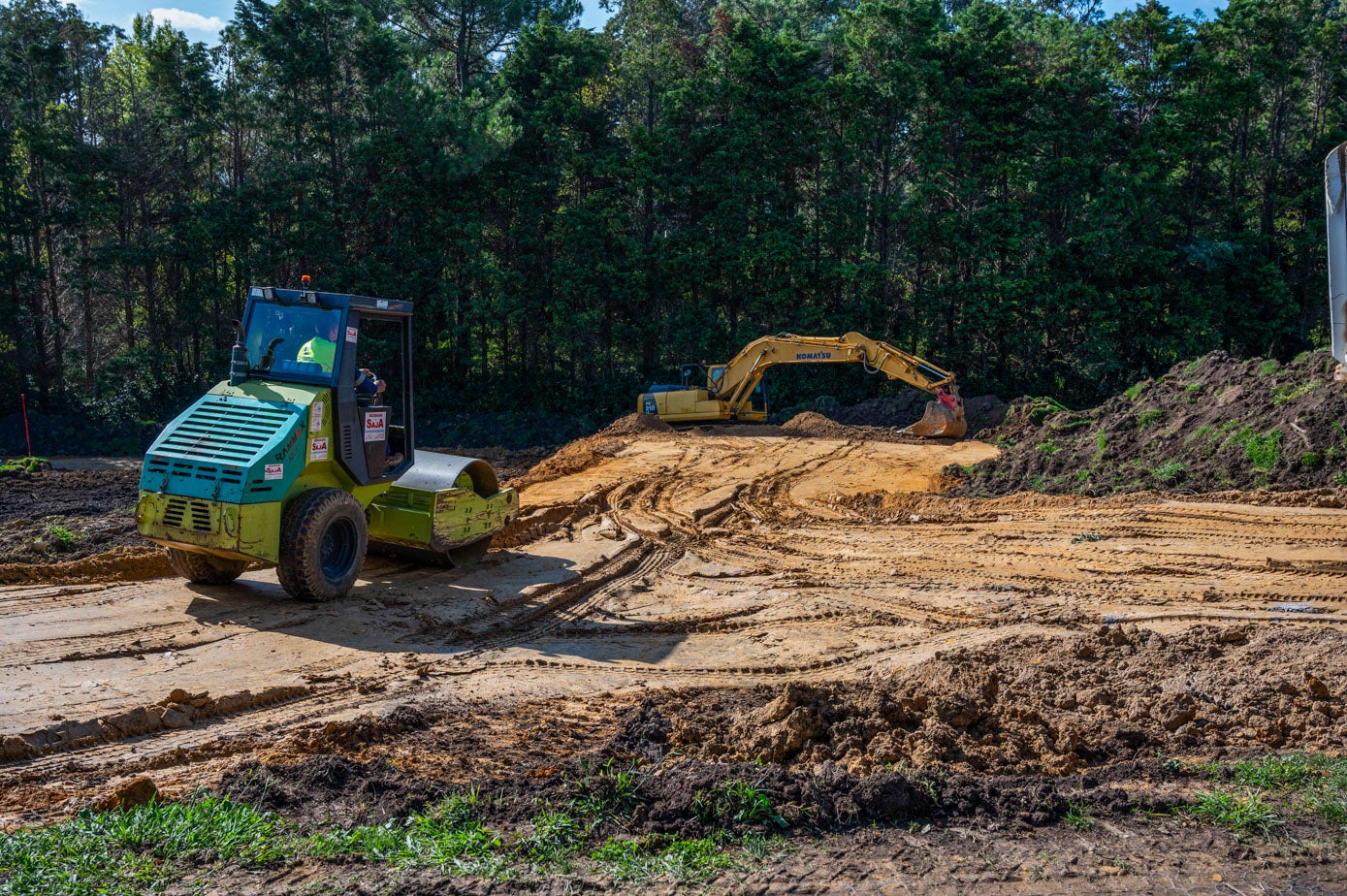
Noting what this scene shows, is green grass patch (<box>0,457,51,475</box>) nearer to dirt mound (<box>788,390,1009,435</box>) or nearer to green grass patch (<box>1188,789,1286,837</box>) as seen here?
dirt mound (<box>788,390,1009,435</box>)

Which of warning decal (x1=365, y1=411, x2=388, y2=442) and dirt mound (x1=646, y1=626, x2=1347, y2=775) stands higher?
warning decal (x1=365, y1=411, x2=388, y2=442)

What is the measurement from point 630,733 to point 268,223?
2699cm

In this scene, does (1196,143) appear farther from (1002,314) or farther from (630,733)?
(630,733)

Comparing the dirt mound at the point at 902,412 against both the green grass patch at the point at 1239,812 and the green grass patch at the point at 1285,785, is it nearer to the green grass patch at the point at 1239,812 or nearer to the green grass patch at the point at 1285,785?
the green grass patch at the point at 1285,785

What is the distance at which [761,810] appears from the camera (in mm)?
4398

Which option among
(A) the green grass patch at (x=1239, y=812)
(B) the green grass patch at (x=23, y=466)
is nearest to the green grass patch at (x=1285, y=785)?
(A) the green grass patch at (x=1239, y=812)

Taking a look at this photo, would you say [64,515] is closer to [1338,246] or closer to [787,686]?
[787,686]

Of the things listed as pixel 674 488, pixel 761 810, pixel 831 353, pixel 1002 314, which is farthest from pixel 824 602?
pixel 1002 314

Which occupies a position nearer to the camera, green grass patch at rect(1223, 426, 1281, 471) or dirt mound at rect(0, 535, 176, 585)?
dirt mound at rect(0, 535, 176, 585)

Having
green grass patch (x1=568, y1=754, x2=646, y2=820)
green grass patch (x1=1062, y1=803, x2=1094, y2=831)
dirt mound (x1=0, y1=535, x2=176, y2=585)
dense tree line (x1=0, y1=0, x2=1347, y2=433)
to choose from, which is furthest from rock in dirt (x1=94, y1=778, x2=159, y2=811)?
dense tree line (x1=0, y1=0, x2=1347, y2=433)

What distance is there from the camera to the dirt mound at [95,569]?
894cm

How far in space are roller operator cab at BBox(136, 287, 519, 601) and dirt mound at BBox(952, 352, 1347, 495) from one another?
326 inches

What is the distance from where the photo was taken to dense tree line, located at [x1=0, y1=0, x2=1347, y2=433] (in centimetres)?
2800

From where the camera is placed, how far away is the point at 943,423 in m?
20.5
